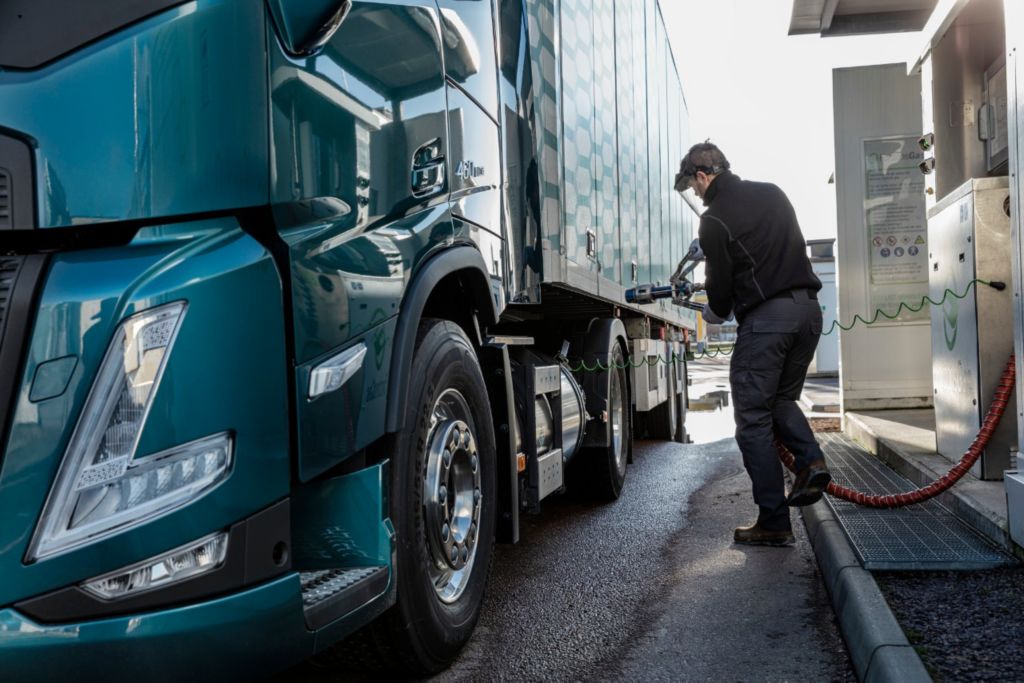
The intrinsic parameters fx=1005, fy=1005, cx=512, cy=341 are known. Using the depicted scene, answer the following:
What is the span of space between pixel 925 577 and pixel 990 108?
3360 mm

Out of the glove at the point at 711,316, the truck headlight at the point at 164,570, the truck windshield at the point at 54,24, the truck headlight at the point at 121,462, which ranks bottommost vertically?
the truck headlight at the point at 164,570

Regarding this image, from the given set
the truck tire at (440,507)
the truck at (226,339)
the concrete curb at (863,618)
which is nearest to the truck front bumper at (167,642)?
the truck at (226,339)

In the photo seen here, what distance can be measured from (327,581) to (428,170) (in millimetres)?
1258

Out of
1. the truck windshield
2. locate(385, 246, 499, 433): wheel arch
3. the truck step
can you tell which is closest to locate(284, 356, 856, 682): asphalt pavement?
the truck step

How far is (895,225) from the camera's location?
32.9 ft

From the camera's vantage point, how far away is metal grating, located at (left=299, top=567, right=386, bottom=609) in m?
2.23

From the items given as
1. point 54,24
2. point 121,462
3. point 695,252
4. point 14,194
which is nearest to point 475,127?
point 54,24

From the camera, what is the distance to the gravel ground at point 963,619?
2.76m

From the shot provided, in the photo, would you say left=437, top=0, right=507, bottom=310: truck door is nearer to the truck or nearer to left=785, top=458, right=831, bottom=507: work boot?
the truck

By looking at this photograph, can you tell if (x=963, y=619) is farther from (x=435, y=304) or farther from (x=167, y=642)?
(x=167, y=642)

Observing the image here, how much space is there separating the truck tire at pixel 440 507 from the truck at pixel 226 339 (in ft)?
0.04

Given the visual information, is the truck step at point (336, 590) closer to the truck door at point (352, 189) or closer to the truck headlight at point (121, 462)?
the truck door at point (352, 189)

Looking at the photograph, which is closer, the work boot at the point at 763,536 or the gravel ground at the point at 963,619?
the gravel ground at the point at 963,619

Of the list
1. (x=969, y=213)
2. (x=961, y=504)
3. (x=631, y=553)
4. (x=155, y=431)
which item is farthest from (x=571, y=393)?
(x=155, y=431)
